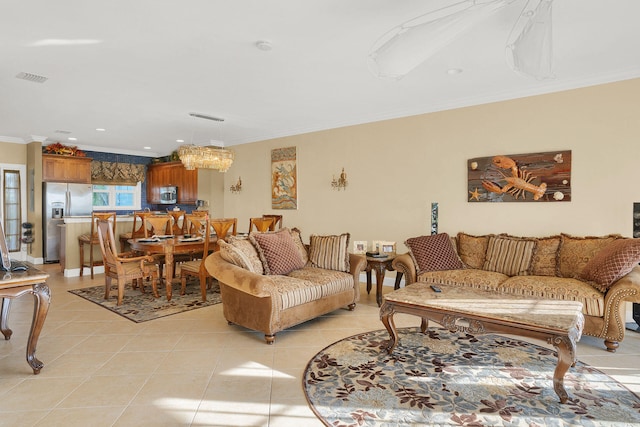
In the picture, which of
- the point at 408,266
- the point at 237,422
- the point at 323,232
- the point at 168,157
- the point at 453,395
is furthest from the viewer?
the point at 168,157

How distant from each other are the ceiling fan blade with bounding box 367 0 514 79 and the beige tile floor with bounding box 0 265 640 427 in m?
2.26

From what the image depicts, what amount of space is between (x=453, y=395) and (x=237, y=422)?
139 cm

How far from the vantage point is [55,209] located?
313 inches

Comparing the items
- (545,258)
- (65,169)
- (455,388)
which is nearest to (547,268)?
(545,258)

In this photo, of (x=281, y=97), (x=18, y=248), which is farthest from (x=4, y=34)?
(x=18, y=248)

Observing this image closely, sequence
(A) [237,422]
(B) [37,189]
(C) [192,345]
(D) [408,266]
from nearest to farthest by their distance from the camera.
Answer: (A) [237,422] → (C) [192,345] → (D) [408,266] → (B) [37,189]

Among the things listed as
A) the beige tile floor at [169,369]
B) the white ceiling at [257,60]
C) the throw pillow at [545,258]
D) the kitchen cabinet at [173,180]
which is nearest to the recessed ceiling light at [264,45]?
the white ceiling at [257,60]

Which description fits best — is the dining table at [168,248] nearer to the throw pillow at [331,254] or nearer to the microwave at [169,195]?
the throw pillow at [331,254]

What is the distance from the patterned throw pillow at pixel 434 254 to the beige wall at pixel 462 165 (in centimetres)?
69

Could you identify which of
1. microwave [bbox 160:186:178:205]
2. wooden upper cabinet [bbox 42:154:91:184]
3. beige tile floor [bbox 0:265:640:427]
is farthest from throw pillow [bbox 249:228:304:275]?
wooden upper cabinet [bbox 42:154:91:184]

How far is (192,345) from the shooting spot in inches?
133

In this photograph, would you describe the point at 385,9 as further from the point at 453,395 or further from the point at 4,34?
the point at 4,34

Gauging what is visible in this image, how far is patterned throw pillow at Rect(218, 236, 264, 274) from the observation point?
12.5ft

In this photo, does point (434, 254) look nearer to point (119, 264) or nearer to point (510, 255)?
point (510, 255)
